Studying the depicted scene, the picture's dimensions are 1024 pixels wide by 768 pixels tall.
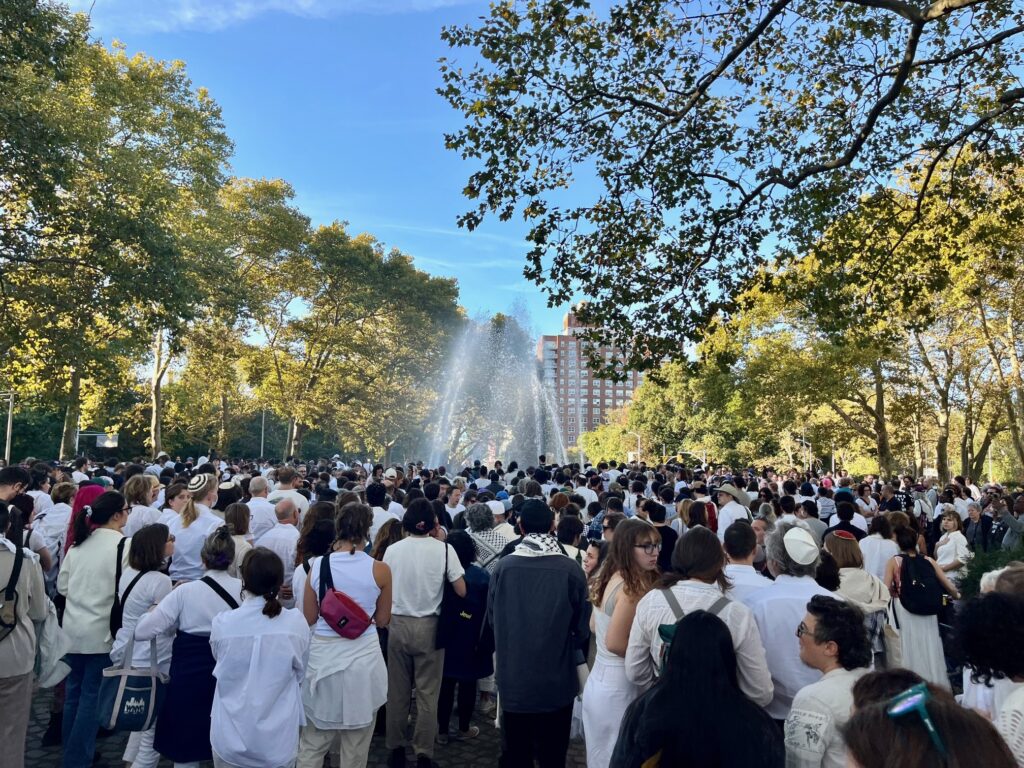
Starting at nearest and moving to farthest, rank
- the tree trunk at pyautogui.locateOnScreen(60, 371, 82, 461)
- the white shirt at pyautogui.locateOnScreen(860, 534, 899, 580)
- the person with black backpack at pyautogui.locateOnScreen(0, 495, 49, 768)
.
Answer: the person with black backpack at pyautogui.locateOnScreen(0, 495, 49, 768)
the white shirt at pyautogui.locateOnScreen(860, 534, 899, 580)
the tree trunk at pyautogui.locateOnScreen(60, 371, 82, 461)

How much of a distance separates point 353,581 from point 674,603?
2.26m

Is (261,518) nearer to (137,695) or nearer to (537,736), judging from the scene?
(137,695)

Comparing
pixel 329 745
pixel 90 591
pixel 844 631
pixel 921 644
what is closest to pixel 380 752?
pixel 329 745

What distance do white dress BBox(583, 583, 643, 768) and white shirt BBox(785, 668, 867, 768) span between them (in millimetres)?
979

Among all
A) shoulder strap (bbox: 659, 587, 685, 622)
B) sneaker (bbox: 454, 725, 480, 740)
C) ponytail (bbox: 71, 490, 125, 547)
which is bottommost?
sneaker (bbox: 454, 725, 480, 740)

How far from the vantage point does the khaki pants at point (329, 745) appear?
4.48m

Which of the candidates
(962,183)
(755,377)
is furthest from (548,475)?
(755,377)

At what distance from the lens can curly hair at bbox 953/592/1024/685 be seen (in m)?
2.56

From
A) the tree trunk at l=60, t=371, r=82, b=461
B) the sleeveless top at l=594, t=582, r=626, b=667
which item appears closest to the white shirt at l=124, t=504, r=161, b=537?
the sleeveless top at l=594, t=582, r=626, b=667

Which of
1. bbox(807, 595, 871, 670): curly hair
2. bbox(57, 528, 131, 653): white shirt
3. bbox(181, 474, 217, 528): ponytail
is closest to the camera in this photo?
bbox(807, 595, 871, 670): curly hair

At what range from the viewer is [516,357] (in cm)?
3972

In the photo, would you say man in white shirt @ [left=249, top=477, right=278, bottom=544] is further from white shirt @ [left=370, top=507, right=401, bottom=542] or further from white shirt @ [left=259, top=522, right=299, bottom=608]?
white shirt @ [left=259, top=522, right=299, bottom=608]

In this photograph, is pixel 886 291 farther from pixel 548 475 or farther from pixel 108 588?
pixel 108 588

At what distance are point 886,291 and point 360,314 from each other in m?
29.3
